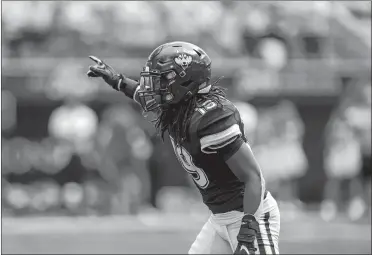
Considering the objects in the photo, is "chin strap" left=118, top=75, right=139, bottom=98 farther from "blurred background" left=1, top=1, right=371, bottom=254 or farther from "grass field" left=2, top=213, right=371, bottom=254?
"blurred background" left=1, top=1, right=371, bottom=254

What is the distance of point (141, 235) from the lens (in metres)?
8.48

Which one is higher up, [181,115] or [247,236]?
[181,115]

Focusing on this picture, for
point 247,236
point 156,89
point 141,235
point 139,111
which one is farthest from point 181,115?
point 139,111

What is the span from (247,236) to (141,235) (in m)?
5.03

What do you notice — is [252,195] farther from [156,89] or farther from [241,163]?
[156,89]

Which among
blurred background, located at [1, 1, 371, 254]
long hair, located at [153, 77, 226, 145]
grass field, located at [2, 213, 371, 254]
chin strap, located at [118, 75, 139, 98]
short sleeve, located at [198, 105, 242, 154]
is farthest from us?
blurred background, located at [1, 1, 371, 254]

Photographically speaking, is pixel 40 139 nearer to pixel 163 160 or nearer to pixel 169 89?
pixel 163 160

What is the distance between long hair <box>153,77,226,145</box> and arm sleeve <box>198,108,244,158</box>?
0.09 metres

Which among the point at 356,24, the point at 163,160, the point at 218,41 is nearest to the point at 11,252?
the point at 163,160

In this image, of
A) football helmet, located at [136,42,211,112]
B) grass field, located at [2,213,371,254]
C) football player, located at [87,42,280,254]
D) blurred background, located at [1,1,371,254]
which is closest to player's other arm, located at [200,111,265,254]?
football player, located at [87,42,280,254]

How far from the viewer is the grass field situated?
292 inches

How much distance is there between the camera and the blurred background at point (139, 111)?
1002 cm

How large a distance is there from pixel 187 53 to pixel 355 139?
6.68m

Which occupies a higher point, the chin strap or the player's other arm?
the chin strap
